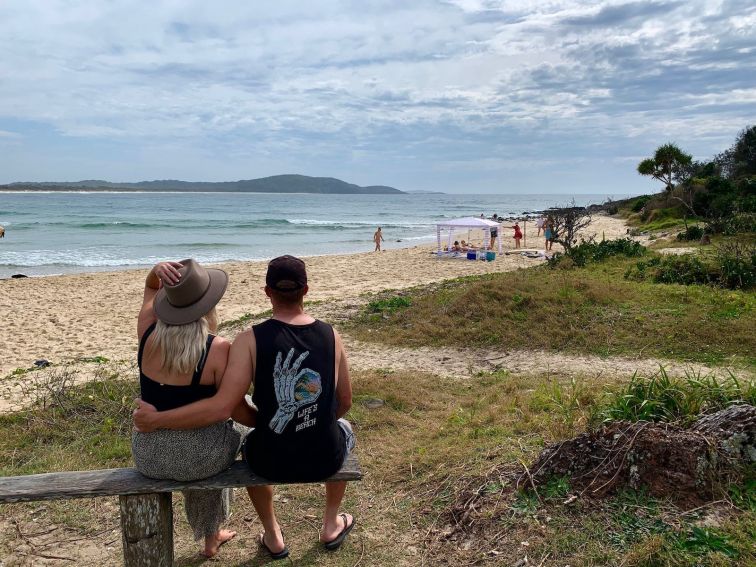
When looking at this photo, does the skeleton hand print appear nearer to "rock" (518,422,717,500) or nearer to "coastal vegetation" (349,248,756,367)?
"rock" (518,422,717,500)

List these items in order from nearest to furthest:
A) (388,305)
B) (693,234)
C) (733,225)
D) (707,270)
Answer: (707,270) < (388,305) < (733,225) < (693,234)

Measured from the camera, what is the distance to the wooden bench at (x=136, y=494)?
2693mm

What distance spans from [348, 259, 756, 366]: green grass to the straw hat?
18.3 feet

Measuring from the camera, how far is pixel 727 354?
6582mm

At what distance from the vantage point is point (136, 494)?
2.68 metres

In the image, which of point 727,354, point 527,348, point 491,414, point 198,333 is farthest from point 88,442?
point 727,354

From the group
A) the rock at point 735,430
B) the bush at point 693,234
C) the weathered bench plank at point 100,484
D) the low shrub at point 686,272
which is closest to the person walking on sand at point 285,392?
the weathered bench plank at point 100,484

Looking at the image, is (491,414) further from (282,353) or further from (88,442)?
(88,442)

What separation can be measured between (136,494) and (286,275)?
1.20m

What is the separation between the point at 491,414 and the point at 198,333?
2883 mm

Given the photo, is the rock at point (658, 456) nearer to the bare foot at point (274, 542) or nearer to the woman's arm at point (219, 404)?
the bare foot at point (274, 542)

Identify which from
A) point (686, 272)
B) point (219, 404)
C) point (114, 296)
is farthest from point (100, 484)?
point (114, 296)

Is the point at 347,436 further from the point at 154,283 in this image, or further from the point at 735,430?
the point at 735,430

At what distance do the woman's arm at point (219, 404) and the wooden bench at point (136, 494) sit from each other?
0.29 meters
